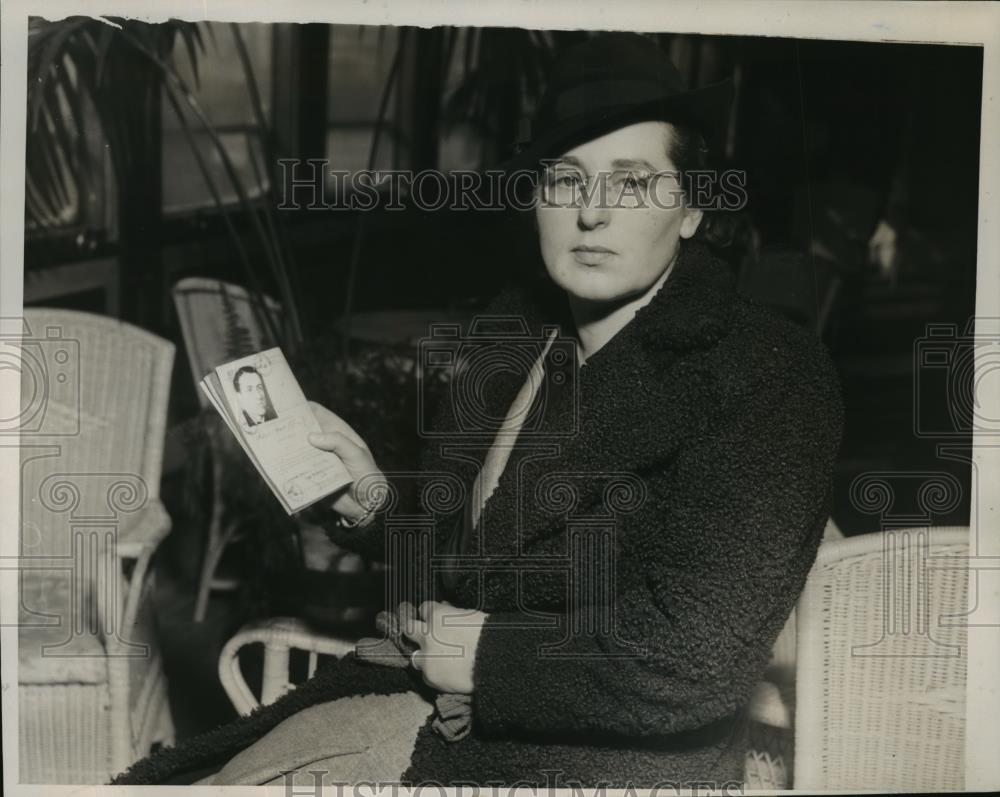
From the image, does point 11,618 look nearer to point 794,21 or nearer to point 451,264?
point 451,264

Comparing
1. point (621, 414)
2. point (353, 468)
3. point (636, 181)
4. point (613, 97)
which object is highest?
point (613, 97)

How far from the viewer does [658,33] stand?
5.78 ft

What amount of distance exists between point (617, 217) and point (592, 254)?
68 mm

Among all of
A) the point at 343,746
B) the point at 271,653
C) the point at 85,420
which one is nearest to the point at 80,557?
the point at 85,420

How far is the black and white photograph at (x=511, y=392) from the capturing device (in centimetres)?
148

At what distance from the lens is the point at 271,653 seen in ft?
6.25

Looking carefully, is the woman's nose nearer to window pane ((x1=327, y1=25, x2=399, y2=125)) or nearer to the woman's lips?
the woman's lips

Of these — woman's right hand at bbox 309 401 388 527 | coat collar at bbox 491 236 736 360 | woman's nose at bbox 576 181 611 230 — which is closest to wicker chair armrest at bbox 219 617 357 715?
woman's right hand at bbox 309 401 388 527

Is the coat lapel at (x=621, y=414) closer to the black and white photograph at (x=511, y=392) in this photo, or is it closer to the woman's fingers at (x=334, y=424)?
the black and white photograph at (x=511, y=392)

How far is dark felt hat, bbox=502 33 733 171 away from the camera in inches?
59.2

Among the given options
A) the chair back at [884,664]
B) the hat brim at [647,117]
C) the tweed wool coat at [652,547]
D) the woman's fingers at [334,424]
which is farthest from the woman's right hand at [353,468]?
the chair back at [884,664]

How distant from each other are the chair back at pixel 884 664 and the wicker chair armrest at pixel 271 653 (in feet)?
2.70

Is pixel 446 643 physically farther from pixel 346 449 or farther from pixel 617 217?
pixel 617 217

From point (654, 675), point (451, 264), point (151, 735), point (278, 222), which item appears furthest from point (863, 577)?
point (151, 735)
